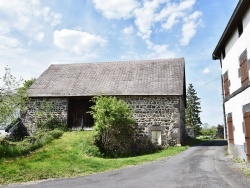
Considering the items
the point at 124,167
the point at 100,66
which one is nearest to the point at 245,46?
the point at 124,167

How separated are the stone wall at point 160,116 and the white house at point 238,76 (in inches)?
162

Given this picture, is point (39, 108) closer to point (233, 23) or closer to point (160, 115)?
point (160, 115)

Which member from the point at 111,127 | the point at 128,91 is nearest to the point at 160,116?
the point at 128,91

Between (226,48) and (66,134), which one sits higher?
(226,48)

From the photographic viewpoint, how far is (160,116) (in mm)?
17766

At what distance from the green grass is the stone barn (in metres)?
2.79

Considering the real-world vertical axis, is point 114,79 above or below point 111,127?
above

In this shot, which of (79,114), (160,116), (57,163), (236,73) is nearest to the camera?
(57,163)

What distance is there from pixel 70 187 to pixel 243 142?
7.53m

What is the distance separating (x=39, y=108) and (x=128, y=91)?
703 centimetres

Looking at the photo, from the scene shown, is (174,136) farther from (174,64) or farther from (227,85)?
(174,64)

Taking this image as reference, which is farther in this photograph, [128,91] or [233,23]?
[128,91]

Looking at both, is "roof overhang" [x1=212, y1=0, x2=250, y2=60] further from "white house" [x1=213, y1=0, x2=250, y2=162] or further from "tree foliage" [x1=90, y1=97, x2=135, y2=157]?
"tree foliage" [x1=90, y1=97, x2=135, y2=157]

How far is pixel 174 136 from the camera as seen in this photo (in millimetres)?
17375
